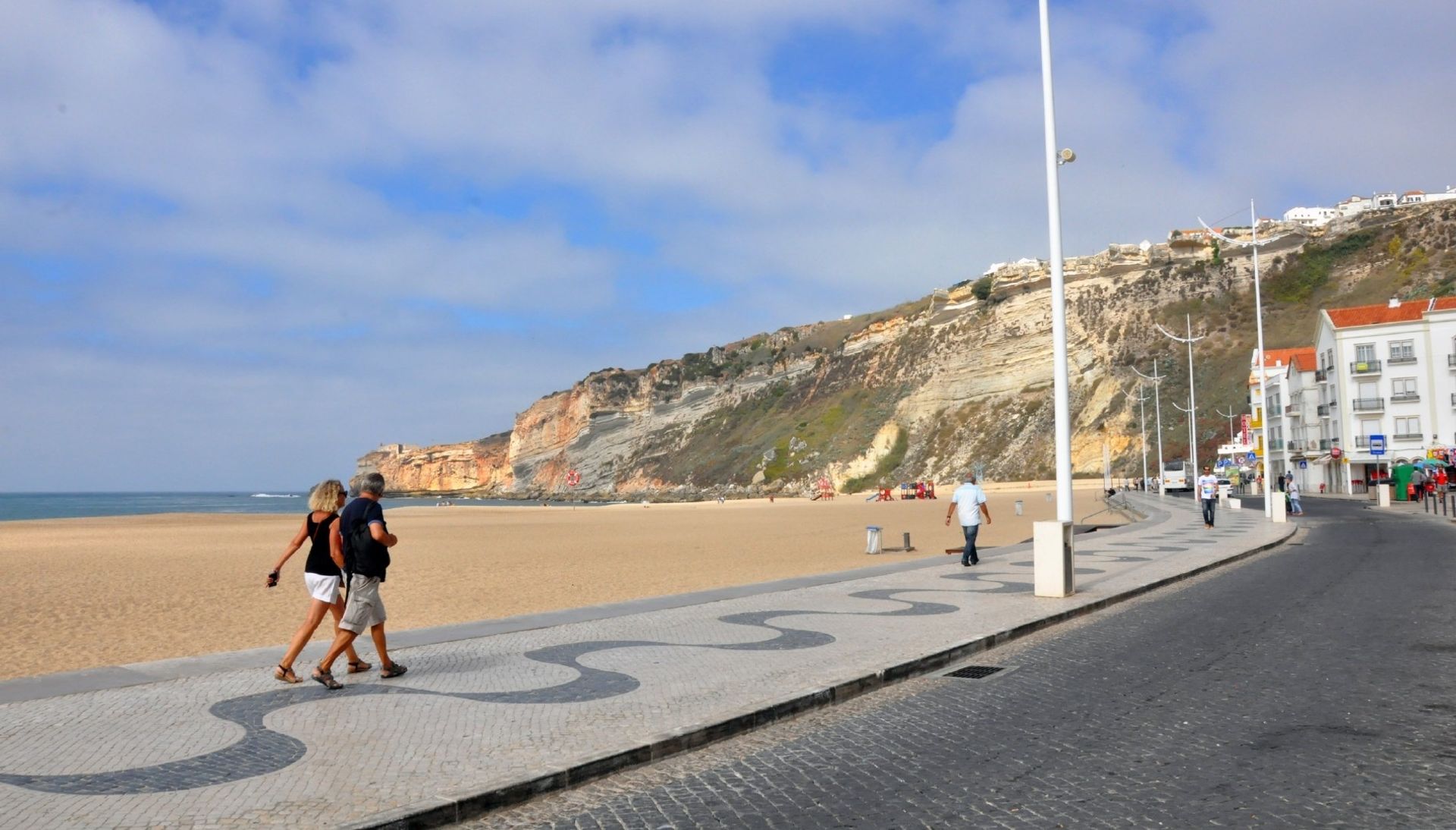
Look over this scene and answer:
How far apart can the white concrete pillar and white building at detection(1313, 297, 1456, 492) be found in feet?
191

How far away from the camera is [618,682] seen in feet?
27.7

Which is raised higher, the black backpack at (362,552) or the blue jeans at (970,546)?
the black backpack at (362,552)

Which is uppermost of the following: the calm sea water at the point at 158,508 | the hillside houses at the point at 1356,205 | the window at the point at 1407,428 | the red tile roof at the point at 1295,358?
the hillside houses at the point at 1356,205

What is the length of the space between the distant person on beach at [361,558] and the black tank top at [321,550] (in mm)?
79

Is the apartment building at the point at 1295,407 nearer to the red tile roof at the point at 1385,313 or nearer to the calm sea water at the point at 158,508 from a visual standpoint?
the red tile roof at the point at 1385,313

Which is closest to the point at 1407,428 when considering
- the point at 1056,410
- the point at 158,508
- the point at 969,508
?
the point at 969,508

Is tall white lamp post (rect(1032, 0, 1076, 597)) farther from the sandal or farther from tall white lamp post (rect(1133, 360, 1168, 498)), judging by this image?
tall white lamp post (rect(1133, 360, 1168, 498))

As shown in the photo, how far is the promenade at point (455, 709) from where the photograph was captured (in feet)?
17.6

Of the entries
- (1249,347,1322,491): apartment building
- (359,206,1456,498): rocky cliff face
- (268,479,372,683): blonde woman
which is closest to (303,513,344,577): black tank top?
(268,479,372,683): blonde woman

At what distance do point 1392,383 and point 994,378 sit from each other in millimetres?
35570

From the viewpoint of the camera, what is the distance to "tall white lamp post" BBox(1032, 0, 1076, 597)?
13.8m

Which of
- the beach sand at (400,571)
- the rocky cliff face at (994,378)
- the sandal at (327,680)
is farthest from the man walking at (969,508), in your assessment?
the rocky cliff face at (994,378)

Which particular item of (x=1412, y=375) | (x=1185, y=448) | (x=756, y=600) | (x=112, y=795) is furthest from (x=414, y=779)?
(x=1185, y=448)

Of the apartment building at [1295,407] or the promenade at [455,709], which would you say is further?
the apartment building at [1295,407]
